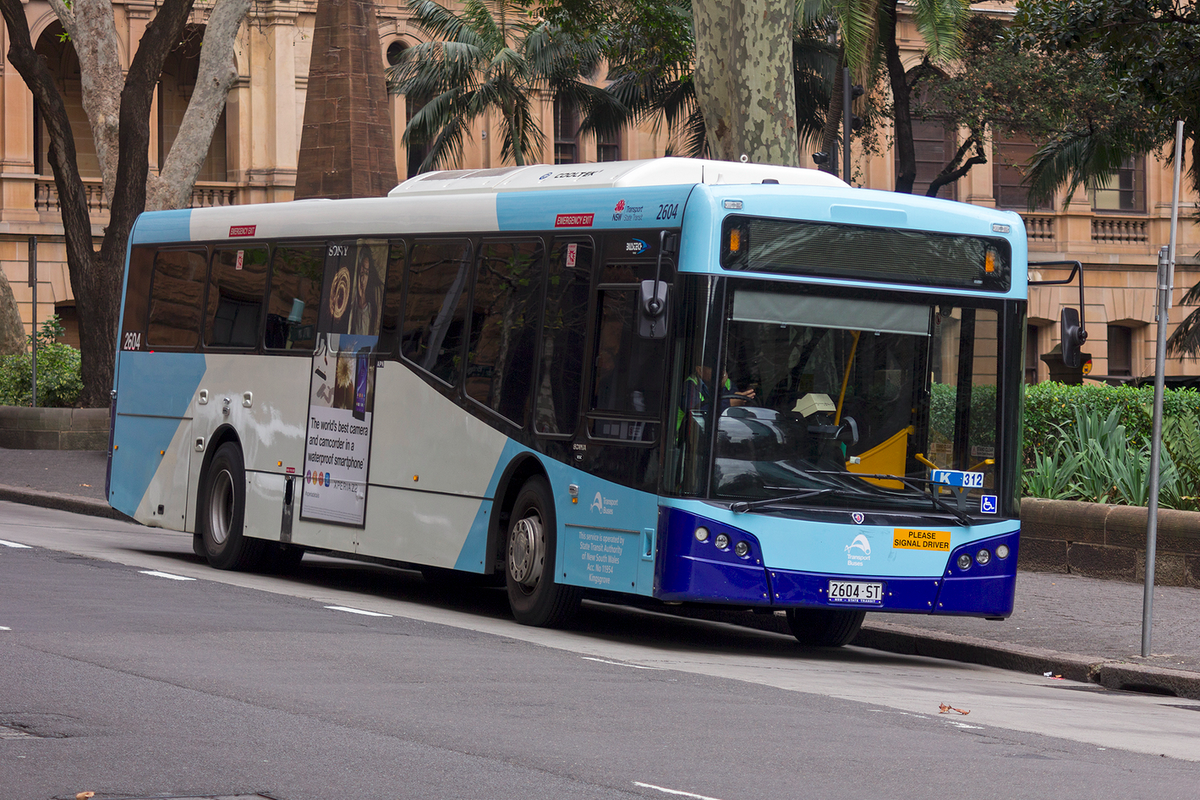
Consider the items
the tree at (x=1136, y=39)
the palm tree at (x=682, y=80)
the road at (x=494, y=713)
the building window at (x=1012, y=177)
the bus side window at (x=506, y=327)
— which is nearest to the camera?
the road at (x=494, y=713)

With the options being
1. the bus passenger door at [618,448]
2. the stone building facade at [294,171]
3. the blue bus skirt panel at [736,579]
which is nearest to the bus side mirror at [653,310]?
the bus passenger door at [618,448]

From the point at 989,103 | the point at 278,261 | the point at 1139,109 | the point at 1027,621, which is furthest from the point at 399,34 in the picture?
the point at 1027,621

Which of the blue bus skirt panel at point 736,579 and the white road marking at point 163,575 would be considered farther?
the white road marking at point 163,575

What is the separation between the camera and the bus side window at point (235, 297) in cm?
1516

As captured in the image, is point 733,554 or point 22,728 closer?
point 22,728

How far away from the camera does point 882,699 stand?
946 cm

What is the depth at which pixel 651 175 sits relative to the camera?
467 inches

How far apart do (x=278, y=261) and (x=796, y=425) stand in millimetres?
5647

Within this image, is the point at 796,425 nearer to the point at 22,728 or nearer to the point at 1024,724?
the point at 1024,724

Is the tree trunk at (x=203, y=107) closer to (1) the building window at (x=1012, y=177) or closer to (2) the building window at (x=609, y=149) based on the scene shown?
(2) the building window at (x=609, y=149)

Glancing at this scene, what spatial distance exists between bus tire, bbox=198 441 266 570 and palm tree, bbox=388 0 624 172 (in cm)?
2238

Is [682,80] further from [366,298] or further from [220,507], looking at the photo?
[366,298]

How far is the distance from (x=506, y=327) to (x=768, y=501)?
95.8 inches

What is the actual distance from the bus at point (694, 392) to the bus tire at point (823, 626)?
0.8 inches
